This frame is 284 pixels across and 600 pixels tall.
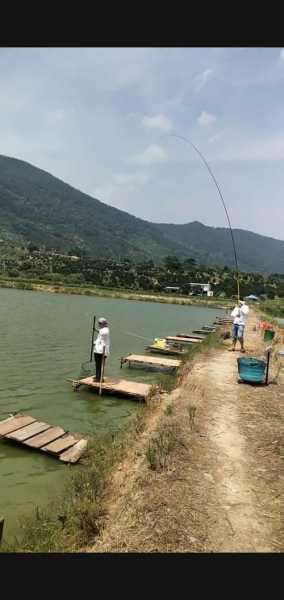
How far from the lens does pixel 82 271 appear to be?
103438 mm

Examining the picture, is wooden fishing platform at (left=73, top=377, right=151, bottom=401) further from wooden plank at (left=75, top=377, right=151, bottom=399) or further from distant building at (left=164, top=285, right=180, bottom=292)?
distant building at (left=164, top=285, right=180, bottom=292)

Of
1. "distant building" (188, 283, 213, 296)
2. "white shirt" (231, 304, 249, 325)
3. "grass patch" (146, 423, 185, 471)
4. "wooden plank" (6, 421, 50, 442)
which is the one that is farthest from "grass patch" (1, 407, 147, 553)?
"distant building" (188, 283, 213, 296)

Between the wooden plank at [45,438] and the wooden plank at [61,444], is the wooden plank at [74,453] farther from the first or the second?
the wooden plank at [45,438]

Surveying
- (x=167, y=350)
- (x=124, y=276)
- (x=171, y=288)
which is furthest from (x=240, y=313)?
(x=124, y=276)

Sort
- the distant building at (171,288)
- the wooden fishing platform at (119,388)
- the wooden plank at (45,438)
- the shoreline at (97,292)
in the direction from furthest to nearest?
the distant building at (171,288) < the shoreline at (97,292) < the wooden fishing platform at (119,388) < the wooden plank at (45,438)

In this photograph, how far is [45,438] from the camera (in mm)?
8609

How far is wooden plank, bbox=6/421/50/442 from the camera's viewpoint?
848 centimetres

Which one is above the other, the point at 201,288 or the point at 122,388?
the point at 201,288

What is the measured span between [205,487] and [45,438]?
3.81 m

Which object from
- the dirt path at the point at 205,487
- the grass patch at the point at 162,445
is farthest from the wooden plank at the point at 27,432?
the grass patch at the point at 162,445

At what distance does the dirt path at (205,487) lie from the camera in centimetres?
473

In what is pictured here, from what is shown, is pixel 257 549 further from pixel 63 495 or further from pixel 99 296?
pixel 99 296

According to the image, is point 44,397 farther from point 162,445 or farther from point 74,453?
point 162,445

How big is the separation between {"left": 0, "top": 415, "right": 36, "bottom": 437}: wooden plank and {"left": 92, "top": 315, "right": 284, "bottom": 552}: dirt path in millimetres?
2573
